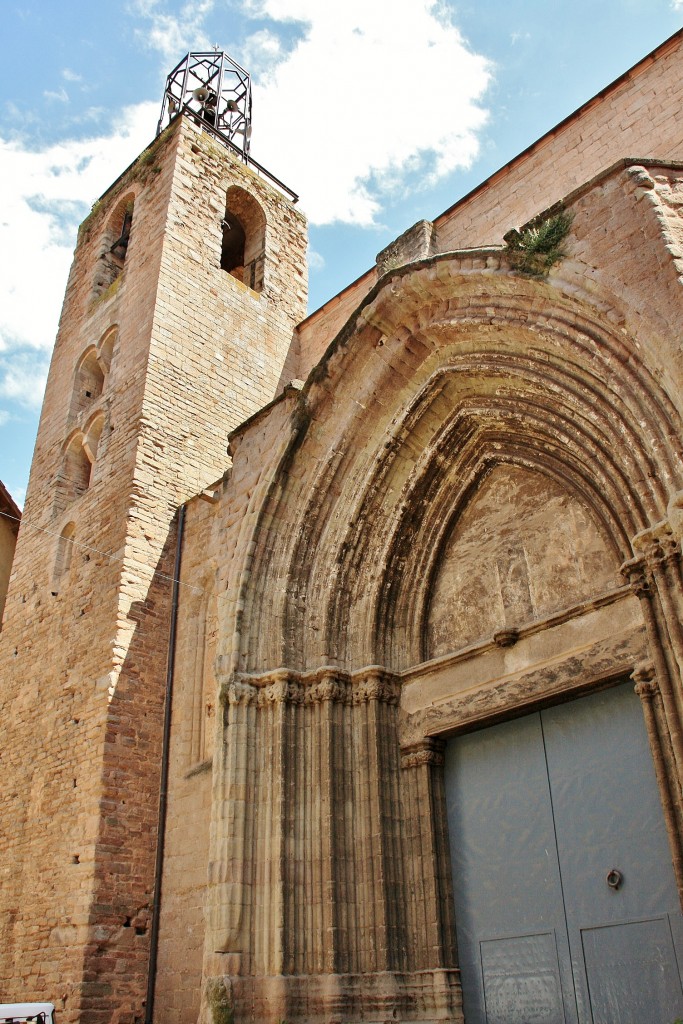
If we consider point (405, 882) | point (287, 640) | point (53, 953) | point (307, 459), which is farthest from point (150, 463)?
point (405, 882)

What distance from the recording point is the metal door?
512 cm

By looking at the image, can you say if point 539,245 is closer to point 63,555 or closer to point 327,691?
point 327,691

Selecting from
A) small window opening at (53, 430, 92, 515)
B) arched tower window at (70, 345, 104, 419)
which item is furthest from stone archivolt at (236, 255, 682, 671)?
arched tower window at (70, 345, 104, 419)

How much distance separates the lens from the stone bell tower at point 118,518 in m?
7.76

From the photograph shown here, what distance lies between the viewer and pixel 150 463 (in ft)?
Result: 32.8

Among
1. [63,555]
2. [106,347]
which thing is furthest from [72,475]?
[106,347]

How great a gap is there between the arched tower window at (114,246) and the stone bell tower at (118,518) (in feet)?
0.09

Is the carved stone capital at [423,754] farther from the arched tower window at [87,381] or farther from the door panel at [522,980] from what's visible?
the arched tower window at [87,381]

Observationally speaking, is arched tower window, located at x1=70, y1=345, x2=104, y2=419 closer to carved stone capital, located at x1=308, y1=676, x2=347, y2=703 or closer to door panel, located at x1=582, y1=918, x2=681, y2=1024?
carved stone capital, located at x1=308, y1=676, x2=347, y2=703

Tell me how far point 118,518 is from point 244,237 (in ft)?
21.6

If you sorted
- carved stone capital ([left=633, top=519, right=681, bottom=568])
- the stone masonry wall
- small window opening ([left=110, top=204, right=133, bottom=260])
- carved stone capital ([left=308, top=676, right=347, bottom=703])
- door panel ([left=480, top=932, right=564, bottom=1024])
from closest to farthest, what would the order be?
carved stone capital ([left=633, top=519, right=681, bottom=568]), door panel ([left=480, top=932, right=564, bottom=1024]), carved stone capital ([left=308, top=676, right=347, bottom=703]), the stone masonry wall, small window opening ([left=110, top=204, right=133, bottom=260])

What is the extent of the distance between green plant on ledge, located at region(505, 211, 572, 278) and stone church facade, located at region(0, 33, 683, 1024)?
26 mm

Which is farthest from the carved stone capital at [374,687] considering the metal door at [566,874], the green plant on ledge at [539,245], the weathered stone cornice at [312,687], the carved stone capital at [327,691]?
the green plant on ledge at [539,245]

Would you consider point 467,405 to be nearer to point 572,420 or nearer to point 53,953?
point 572,420
